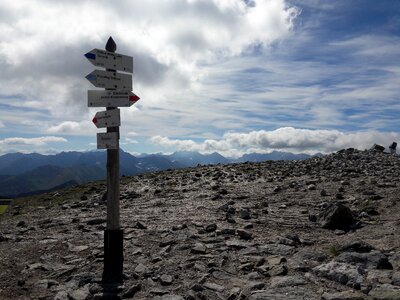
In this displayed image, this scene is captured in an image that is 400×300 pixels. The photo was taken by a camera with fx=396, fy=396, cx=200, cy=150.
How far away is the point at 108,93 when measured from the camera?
1130 centimetres

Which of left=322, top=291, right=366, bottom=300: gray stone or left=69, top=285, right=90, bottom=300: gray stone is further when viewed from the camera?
left=69, top=285, right=90, bottom=300: gray stone

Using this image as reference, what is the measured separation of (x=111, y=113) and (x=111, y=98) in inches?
17.7

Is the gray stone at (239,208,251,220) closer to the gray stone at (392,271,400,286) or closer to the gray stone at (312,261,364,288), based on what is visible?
the gray stone at (312,261,364,288)

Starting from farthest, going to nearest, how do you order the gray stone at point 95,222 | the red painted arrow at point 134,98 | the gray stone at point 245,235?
the gray stone at point 95,222 < the gray stone at point 245,235 < the red painted arrow at point 134,98

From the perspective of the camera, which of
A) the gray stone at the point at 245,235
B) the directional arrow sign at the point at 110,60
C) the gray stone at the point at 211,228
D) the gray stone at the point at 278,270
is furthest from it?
the gray stone at the point at 211,228

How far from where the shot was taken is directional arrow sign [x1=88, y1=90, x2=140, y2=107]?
1119 centimetres

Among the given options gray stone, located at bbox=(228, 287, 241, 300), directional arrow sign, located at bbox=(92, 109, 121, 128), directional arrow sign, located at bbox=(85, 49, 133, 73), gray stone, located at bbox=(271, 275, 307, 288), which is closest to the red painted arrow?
directional arrow sign, located at bbox=(92, 109, 121, 128)

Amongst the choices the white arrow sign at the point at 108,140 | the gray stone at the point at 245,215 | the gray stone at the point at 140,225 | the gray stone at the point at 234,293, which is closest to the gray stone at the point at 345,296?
the gray stone at the point at 234,293

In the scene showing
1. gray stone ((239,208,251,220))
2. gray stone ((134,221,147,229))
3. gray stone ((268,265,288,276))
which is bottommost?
gray stone ((268,265,288,276))

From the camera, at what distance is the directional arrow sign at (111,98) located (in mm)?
11188

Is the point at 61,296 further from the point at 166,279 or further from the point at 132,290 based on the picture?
the point at 166,279

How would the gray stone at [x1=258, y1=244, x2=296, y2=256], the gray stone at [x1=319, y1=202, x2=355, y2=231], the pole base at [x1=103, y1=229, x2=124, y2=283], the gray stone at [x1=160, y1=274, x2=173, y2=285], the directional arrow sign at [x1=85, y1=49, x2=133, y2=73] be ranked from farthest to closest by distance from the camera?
1. the gray stone at [x1=319, y1=202, x2=355, y2=231]
2. the gray stone at [x1=258, y1=244, x2=296, y2=256]
3. the pole base at [x1=103, y1=229, x2=124, y2=283]
4. the directional arrow sign at [x1=85, y1=49, x2=133, y2=73]
5. the gray stone at [x1=160, y1=274, x2=173, y2=285]

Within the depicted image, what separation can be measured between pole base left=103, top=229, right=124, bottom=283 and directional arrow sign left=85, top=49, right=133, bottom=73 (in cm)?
476

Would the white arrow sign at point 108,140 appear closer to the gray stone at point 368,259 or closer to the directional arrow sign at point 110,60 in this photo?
the directional arrow sign at point 110,60
